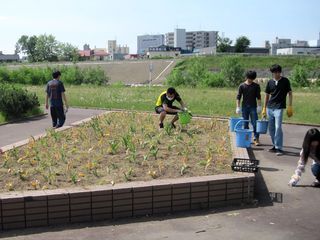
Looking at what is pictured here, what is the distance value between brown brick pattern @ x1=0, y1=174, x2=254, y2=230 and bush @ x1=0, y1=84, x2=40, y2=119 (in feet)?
30.5

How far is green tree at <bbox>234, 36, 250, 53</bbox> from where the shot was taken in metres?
116

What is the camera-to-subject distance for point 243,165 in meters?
6.07

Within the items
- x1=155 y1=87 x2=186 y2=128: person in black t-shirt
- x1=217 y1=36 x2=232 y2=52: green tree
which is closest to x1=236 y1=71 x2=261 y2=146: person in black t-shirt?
x1=155 y1=87 x2=186 y2=128: person in black t-shirt

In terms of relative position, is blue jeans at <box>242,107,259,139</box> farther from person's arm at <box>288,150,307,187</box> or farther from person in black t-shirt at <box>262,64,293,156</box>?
person's arm at <box>288,150,307,187</box>

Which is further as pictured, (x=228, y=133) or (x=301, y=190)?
(x=228, y=133)

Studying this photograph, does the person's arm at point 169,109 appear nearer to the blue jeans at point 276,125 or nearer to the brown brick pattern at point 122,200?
the blue jeans at point 276,125

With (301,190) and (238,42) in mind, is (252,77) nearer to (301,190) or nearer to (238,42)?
(301,190)

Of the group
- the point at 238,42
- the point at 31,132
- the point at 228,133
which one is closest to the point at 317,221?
the point at 228,133

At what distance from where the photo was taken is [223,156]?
691 cm

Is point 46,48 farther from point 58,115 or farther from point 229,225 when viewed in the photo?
point 229,225

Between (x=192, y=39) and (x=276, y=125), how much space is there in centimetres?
18995

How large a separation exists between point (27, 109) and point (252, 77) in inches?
313

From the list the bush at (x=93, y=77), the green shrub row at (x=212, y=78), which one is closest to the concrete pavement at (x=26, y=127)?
the green shrub row at (x=212, y=78)

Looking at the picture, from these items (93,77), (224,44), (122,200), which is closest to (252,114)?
(122,200)
